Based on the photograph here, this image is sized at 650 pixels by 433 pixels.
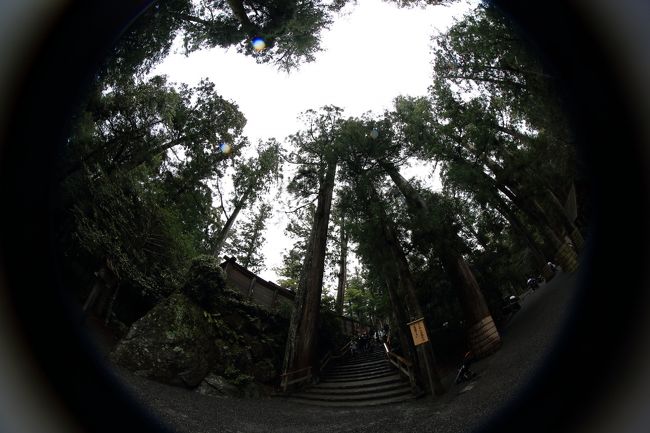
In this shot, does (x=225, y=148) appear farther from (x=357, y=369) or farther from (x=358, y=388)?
(x=357, y=369)

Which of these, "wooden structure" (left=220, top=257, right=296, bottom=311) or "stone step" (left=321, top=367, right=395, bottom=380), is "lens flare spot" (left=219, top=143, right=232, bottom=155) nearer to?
"wooden structure" (left=220, top=257, right=296, bottom=311)

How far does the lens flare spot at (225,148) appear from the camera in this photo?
29.5 feet

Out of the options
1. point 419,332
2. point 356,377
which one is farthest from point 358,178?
point 356,377

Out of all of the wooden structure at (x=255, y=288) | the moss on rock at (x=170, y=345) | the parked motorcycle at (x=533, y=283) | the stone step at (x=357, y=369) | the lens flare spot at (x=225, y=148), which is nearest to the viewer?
the moss on rock at (x=170, y=345)

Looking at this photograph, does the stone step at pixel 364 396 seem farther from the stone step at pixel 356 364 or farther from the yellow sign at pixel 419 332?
the stone step at pixel 356 364

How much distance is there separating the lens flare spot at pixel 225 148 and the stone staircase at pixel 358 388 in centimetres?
871

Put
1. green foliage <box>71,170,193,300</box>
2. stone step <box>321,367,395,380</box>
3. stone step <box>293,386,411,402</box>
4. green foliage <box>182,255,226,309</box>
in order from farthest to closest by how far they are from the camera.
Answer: stone step <box>321,367,395,380</box>
green foliage <box>182,255,226,309</box>
stone step <box>293,386,411,402</box>
green foliage <box>71,170,193,300</box>

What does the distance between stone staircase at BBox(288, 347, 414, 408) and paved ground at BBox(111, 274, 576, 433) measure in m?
0.58

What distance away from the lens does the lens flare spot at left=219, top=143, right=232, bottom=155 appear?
29.5 feet

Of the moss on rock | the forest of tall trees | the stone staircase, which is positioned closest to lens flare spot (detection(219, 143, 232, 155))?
the forest of tall trees

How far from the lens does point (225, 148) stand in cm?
930

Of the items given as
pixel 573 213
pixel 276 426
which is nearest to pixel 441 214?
pixel 573 213

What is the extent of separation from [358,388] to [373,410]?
2.13m

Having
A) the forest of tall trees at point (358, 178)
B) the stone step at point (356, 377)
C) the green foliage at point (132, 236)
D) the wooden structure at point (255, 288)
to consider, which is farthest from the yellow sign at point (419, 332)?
the green foliage at point (132, 236)
